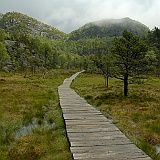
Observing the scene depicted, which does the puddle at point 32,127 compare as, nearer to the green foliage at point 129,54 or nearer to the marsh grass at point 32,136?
the marsh grass at point 32,136

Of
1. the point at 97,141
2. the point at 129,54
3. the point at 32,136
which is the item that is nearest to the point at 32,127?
the point at 32,136

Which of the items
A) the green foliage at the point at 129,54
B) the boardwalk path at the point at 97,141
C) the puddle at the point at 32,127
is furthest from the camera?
the green foliage at the point at 129,54

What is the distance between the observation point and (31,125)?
10.2 m

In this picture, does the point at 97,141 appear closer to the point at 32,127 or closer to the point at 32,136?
the point at 32,136

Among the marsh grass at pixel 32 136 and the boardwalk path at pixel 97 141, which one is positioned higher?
the boardwalk path at pixel 97 141

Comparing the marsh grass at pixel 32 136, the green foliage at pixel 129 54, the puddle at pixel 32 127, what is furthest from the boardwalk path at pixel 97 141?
the green foliage at pixel 129 54

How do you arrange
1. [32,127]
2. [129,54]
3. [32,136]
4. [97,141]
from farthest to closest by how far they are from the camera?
[129,54] < [32,127] < [32,136] < [97,141]

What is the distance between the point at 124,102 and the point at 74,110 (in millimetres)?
5192

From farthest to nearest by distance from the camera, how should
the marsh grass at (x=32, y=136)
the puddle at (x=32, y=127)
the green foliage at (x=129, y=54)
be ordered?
1. the green foliage at (x=129, y=54)
2. the puddle at (x=32, y=127)
3. the marsh grass at (x=32, y=136)

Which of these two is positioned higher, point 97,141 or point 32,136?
point 97,141

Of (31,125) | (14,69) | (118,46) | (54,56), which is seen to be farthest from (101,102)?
(54,56)

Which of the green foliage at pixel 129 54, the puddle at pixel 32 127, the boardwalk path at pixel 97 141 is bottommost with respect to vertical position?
the puddle at pixel 32 127

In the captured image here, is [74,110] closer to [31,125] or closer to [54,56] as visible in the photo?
[31,125]

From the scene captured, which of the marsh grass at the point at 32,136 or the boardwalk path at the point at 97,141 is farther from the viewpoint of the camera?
the marsh grass at the point at 32,136
